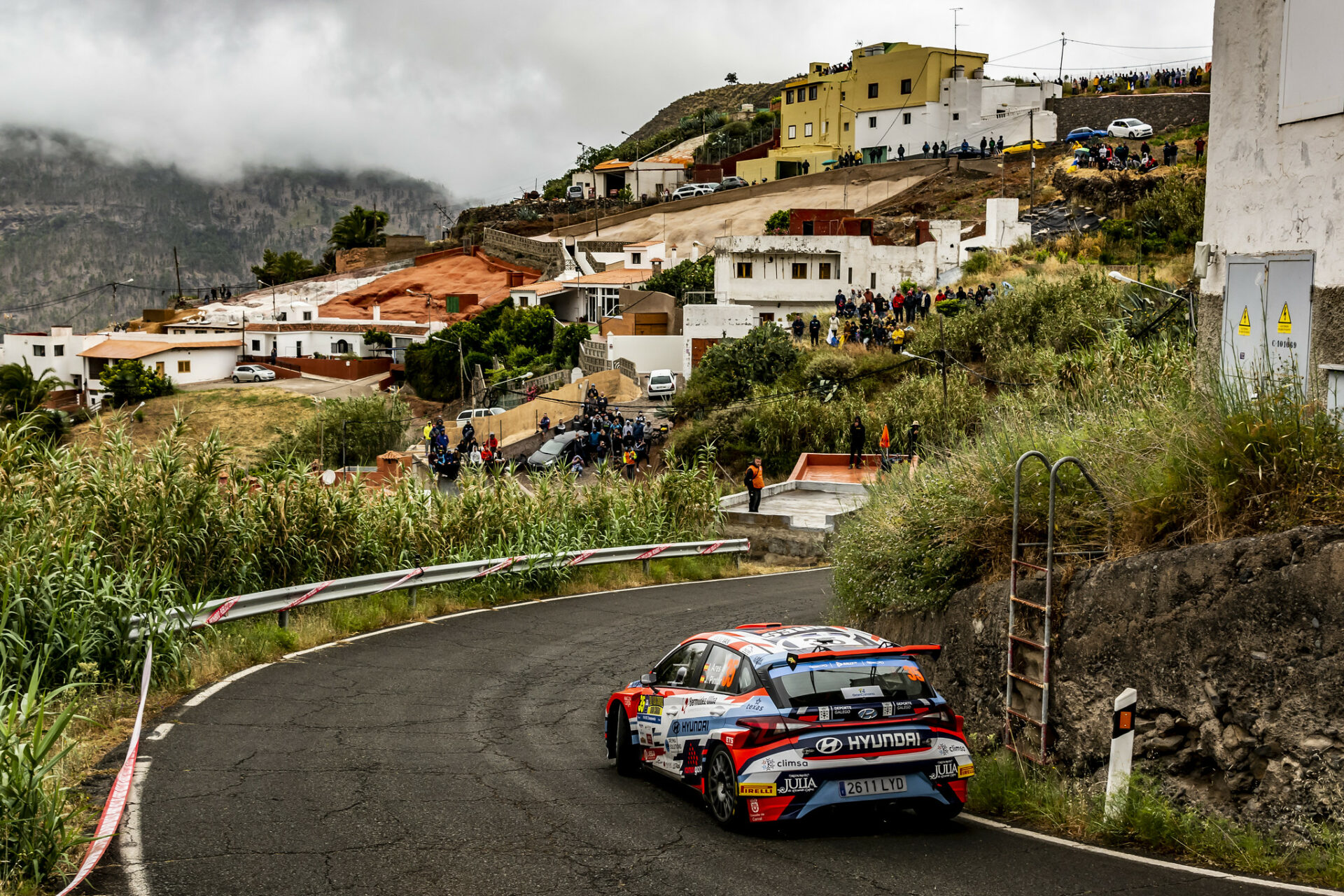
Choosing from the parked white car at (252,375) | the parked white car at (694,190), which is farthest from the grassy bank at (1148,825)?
the parked white car at (694,190)

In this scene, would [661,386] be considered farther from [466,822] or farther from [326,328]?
[326,328]

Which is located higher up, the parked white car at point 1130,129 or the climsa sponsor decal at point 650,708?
the parked white car at point 1130,129

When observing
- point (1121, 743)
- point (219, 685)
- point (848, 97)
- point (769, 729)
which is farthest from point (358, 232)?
point (1121, 743)

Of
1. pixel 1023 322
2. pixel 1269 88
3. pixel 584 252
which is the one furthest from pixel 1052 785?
pixel 584 252

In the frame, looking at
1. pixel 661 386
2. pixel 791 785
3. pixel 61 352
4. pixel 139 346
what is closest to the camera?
pixel 791 785

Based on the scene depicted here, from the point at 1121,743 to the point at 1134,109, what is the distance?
91.8 m

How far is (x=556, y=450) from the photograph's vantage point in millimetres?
45312

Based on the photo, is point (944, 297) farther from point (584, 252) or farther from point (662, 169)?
point (662, 169)

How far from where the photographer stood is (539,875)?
7.67m

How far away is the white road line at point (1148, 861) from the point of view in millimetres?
7020

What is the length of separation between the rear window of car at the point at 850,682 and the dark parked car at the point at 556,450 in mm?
33156

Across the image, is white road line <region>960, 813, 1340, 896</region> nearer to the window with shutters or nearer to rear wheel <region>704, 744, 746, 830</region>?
rear wheel <region>704, 744, 746, 830</region>

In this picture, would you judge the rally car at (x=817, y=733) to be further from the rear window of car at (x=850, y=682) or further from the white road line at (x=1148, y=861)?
the white road line at (x=1148, y=861)

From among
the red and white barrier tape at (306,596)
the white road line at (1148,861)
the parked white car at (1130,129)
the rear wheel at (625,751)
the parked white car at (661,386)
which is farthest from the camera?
the parked white car at (1130,129)
